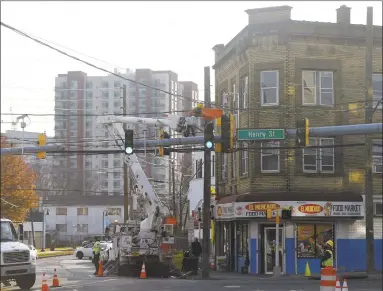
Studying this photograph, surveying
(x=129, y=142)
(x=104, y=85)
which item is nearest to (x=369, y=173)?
(x=129, y=142)

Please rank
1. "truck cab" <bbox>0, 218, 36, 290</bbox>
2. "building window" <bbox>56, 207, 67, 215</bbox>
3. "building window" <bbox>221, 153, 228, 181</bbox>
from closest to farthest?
"truck cab" <bbox>0, 218, 36, 290</bbox> → "building window" <bbox>221, 153, 228, 181</bbox> → "building window" <bbox>56, 207, 67, 215</bbox>

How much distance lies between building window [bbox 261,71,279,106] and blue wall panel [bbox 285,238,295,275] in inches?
276

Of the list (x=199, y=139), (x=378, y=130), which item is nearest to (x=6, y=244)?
(x=199, y=139)

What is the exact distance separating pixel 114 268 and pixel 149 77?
5829 cm

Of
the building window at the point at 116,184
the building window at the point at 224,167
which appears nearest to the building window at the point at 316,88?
the building window at the point at 224,167

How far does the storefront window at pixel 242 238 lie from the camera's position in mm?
35844

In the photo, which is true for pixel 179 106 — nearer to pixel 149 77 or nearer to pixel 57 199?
pixel 149 77

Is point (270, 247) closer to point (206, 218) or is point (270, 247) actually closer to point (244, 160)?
point (206, 218)

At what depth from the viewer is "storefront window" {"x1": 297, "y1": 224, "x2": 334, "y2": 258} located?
34.2 meters

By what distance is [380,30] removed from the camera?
36781 millimetres

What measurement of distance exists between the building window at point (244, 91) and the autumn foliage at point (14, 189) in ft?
82.3

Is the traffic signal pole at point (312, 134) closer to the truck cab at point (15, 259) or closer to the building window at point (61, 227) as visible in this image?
the truck cab at point (15, 259)

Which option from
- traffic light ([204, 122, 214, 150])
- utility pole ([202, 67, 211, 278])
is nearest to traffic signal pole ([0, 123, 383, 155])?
traffic light ([204, 122, 214, 150])

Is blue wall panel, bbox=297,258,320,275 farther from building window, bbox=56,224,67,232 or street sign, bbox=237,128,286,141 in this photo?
building window, bbox=56,224,67,232
